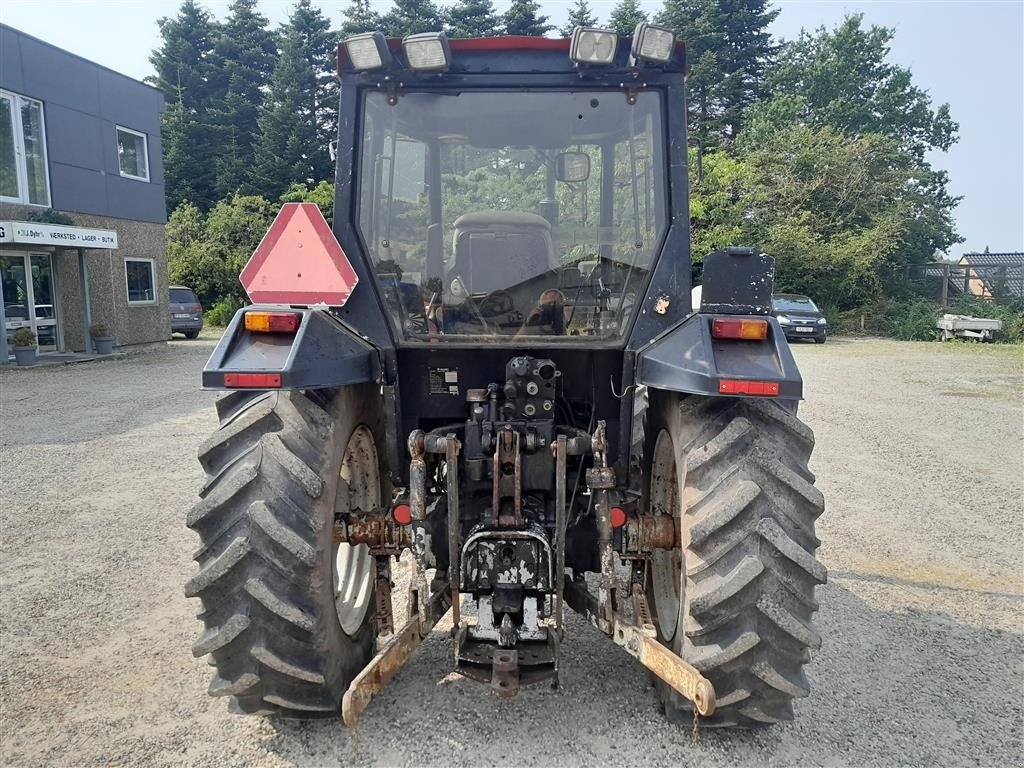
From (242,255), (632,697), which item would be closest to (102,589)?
(632,697)

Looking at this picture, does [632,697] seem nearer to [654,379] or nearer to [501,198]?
[654,379]

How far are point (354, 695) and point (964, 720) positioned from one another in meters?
2.58

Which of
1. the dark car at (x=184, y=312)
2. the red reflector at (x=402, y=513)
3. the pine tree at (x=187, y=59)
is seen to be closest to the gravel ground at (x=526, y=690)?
the red reflector at (x=402, y=513)

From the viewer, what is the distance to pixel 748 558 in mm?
2736

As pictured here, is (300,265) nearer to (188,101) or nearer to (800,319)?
(800,319)

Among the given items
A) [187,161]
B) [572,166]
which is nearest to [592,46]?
[572,166]

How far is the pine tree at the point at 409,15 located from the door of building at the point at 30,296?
73.3 ft

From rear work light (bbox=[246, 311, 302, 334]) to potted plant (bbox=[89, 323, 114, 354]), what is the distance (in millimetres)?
18281

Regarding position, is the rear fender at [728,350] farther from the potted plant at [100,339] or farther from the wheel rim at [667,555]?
the potted plant at [100,339]

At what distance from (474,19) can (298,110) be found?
766 inches

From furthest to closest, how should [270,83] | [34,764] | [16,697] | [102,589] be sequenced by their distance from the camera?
[270,83]
[102,589]
[16,697]
[34,764]

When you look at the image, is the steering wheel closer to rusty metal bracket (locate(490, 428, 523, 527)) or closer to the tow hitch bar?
rusty metal bracket (locate(490, 428, 523, 527))

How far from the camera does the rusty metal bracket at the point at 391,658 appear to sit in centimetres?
264

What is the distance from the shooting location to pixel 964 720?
11.0ft
